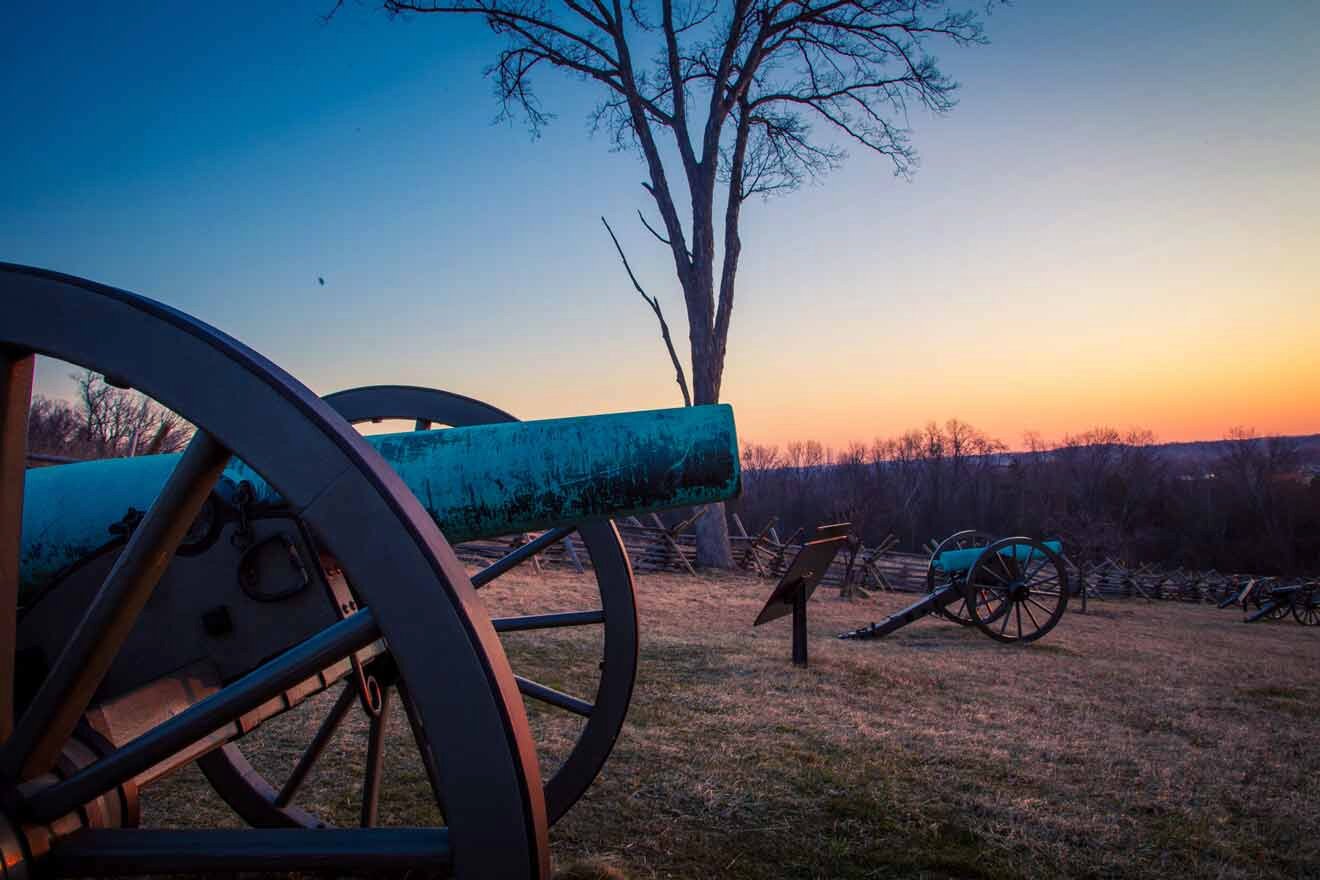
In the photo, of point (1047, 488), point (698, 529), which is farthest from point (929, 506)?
point (698, 529)

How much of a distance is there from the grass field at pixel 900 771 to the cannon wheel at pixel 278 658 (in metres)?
1.62

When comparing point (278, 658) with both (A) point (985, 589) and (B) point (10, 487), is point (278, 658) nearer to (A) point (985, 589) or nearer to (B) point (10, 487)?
(B) point (10, 487)

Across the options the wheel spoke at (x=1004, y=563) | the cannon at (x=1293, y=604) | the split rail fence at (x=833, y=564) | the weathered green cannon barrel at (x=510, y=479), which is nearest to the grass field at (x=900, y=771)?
the weathered green cannon barrel at (x=510, y=479)

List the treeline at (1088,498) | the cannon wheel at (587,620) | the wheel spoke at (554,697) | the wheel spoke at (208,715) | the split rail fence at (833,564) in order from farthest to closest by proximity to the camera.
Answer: the treeline at (1088,498) → the split rail fence at (833,564) → the wheel spoke at (554,697) → the cannon wheel at (587,620) → the wheel spoke at (208,715)

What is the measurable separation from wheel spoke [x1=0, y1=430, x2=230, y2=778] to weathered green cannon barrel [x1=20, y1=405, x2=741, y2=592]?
52 cm

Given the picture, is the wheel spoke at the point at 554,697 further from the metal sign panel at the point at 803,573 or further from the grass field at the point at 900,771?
the metal sign panel at the point at 803,573

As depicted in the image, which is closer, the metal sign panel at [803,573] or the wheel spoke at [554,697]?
the wheel spoke at [554,697]

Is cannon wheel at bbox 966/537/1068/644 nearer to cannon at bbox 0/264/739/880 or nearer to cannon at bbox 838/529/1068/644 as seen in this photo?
cannon at bbox 838/529/1068/644

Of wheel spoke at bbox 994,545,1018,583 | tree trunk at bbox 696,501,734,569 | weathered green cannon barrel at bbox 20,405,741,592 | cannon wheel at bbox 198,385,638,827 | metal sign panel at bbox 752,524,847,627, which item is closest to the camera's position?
weathered green cannon barrel at bbox 20,405,741,592

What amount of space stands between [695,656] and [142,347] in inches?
245

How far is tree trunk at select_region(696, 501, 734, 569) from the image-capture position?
18016 mm

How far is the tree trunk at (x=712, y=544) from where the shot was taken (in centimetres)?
1802

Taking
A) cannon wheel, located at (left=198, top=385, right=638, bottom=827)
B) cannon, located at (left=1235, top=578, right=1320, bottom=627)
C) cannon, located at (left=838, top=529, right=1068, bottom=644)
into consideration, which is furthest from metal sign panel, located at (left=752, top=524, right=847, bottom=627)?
cannon, located at (left=1235, top=578, right=1320, bottom=627)

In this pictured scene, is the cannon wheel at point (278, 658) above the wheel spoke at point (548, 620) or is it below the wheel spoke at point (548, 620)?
above
